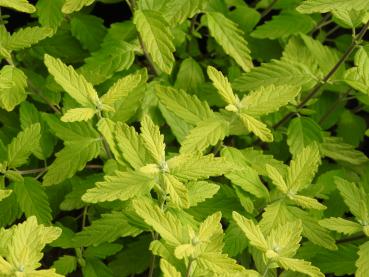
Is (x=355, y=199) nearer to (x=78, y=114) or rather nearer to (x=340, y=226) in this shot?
(x=340, y=226)

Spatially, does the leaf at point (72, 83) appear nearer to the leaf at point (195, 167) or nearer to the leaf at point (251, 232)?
the leaf at point (195, 167)

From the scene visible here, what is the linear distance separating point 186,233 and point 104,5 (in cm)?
139

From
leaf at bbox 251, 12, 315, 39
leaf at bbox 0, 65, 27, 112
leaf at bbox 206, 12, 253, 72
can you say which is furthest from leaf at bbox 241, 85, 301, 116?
leaf at bbox 0, 65, 27, 112

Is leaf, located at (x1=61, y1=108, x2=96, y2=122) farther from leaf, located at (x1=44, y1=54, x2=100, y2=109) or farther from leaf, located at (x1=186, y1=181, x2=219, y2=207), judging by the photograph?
leaf, located at (x1=186, y1=181, x2=219, y2=207)

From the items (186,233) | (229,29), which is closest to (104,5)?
(229,29)

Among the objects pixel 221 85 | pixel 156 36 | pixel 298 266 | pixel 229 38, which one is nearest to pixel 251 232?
pixel 298 266

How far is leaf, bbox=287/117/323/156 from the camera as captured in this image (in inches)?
72.7

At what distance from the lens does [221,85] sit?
1.49 meters

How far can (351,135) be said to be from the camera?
6.97 feet

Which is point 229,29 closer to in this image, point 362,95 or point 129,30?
point 129,30

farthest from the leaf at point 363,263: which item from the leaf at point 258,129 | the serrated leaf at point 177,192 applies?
the serrated leaf at point 177,192

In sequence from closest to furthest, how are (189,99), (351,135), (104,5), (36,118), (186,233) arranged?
(186,233), (189,99), (36,118), (351,135), (104,5)

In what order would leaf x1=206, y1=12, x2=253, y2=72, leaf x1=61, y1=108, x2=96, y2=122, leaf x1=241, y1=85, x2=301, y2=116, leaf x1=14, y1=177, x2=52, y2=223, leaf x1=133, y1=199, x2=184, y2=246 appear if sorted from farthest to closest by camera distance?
leaf x1=206, y1=12, x2=253, y2=72 → leaf x1=14, y1=177, x2=52, y2=223 → leaf x1=241, y1=85, x2=301, y2=116 → leaf x1=61, y1=108, x2=96, y2=122 → leaf x1=133, y1=199, x2=184, y2=246

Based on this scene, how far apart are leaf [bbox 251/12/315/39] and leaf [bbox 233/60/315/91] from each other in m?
0.20
